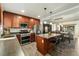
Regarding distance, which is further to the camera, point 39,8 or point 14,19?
point 39,8

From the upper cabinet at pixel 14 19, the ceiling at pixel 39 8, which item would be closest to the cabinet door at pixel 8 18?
the upper cabinet at pixel 14 19

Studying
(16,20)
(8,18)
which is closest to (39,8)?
(16,20)

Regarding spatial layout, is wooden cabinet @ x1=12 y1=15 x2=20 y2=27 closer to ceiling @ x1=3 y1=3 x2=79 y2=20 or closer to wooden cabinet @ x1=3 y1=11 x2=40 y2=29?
wooden cabinet @ x1=3 y1=11 x2=40 y2=29

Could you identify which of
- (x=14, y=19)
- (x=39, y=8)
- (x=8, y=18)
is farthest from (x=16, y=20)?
(x=39, y=8)

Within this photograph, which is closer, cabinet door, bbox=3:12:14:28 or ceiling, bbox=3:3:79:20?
ceiling, bbox=3:3:79:20

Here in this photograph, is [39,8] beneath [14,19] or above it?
above

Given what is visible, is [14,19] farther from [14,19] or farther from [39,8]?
[39,8]

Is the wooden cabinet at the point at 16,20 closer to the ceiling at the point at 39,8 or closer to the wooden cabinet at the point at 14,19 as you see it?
the wooden cabinet at the point at 14,19

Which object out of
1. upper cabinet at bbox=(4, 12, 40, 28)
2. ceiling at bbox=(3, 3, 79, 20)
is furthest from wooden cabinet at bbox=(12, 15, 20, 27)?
ceiling at bbox=(3, 3, 79, 20)

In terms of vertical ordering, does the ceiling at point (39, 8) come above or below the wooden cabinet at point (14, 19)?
above

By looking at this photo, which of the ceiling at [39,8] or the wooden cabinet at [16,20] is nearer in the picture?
the ceiling at [39,8]

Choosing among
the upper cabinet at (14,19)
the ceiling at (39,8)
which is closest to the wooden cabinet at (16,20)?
the upper cabinet at (14,19)

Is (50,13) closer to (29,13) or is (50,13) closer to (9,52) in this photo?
(29,13)

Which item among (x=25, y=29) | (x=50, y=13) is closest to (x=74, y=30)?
(x=50, y=13)
